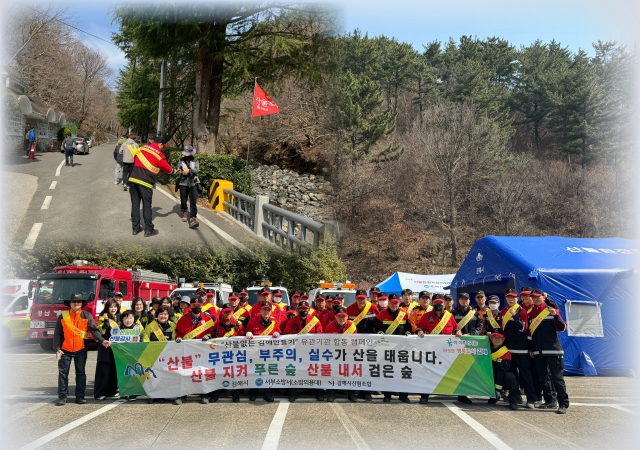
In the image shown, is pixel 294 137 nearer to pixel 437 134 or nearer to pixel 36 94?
pixel 36 94

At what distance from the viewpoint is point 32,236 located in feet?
22.2

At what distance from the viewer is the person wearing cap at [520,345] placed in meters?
8.05

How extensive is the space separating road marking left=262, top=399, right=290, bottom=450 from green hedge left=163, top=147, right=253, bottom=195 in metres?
6.85

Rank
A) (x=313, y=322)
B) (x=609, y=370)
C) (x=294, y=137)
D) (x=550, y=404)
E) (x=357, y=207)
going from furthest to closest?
1. (x=357, y=207)
2. (x=294, y=137)
3. (x=609, y=370)
4. (x=313, y=322)
5. (x=550, y=404)

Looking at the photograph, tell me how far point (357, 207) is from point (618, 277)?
96.9 ft

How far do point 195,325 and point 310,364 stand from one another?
2.22 metres

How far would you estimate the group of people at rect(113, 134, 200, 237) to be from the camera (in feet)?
25.3

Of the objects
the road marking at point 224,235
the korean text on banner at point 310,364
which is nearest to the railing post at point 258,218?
the road marking at point 224,235

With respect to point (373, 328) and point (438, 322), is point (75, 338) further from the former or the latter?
point (438, 322)

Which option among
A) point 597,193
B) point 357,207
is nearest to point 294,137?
point 357,207

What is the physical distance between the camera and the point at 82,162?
34.4 feet

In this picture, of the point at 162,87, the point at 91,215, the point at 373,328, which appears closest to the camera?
the point at 91,215

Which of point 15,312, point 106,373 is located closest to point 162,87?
point 106,373

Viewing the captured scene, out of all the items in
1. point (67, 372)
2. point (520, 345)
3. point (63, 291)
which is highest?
point (520, 345)
